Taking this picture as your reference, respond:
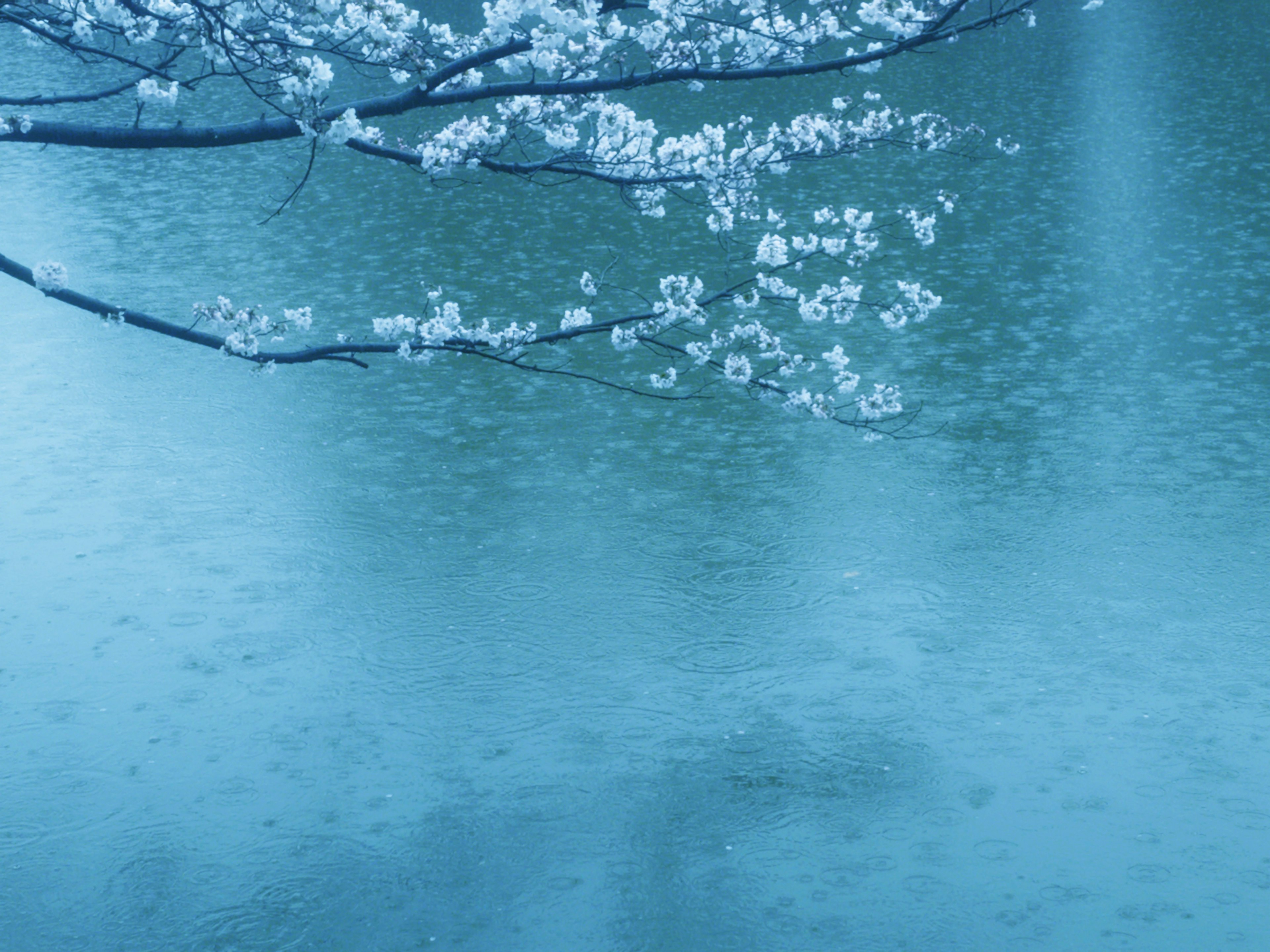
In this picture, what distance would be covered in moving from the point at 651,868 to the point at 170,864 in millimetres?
1326

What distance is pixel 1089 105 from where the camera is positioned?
13.5 meters

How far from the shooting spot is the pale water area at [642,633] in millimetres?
3766

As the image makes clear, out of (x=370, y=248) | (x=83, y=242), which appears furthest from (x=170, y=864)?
(x=83, y=242)

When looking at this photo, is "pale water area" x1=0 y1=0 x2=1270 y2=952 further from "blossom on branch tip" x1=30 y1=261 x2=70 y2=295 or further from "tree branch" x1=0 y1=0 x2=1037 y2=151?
"tree branch" x1=0 y1=0 x2=1037 y2=151

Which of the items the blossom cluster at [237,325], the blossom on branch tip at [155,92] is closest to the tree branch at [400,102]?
the blossom on branch tip at [155,92]

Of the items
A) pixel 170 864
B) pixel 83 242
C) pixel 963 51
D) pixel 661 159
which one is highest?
pixel 963 51

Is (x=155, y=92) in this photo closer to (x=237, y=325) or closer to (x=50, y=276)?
(x=50, y=276)

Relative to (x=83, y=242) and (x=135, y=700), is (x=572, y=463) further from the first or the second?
(x=83, y=242)

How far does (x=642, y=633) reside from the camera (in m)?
5.07

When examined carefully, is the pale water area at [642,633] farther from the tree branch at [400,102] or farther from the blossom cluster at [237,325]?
the tree branch at [400,102]

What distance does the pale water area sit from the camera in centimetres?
377

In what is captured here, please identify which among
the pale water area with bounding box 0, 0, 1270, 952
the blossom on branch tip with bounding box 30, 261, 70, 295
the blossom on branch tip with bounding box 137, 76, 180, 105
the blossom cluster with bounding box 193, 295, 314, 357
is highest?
the blossom on branch tip with bounding box 137, 76, 180, 105

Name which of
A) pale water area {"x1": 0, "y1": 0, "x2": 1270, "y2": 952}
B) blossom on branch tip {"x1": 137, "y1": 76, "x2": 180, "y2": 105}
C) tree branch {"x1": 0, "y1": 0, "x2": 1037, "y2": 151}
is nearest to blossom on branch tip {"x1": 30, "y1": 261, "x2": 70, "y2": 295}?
tree branch {"x1": 0, "y1": 0, "x2": 1037, "y2": 151}

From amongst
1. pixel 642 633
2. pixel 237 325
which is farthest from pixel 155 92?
pixel 642 633
